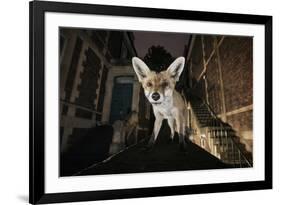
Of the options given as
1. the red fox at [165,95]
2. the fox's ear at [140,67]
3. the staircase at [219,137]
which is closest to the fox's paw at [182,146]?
the red fox at [165,95]

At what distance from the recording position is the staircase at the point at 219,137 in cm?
217

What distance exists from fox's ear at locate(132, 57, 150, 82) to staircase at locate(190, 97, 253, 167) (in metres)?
0.28

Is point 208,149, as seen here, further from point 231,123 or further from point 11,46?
point 11,46

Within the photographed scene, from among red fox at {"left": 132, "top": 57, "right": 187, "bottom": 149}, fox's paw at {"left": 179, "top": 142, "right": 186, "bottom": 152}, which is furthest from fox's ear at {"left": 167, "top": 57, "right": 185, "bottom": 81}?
fox's paw at {"left": 179, "top": 142, "right": 186, "bottom": 152}

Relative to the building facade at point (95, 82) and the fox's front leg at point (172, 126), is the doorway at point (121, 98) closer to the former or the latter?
the building facade at point (95, 82)

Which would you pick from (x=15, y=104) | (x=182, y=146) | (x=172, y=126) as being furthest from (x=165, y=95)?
(x=15, y=104)

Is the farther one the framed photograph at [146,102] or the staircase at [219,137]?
the staircase at [219,137]

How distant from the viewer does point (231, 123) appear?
224 centimetres

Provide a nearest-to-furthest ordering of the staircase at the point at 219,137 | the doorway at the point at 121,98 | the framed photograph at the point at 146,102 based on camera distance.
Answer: the framed photograph at the point at 146,102 < the doorway at the point at 121,98 < the staircase at the point at 219,137

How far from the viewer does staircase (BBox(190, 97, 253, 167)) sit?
2.17 metres

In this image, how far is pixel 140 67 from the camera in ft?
6.83

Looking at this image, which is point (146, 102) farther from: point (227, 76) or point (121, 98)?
point (227, 76)

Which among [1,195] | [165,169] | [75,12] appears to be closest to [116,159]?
[165,169]

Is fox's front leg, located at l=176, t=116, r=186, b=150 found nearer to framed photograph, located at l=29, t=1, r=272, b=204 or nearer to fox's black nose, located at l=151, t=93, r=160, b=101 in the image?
framed photograph, located at l=29, t=1, r=272, b=204
